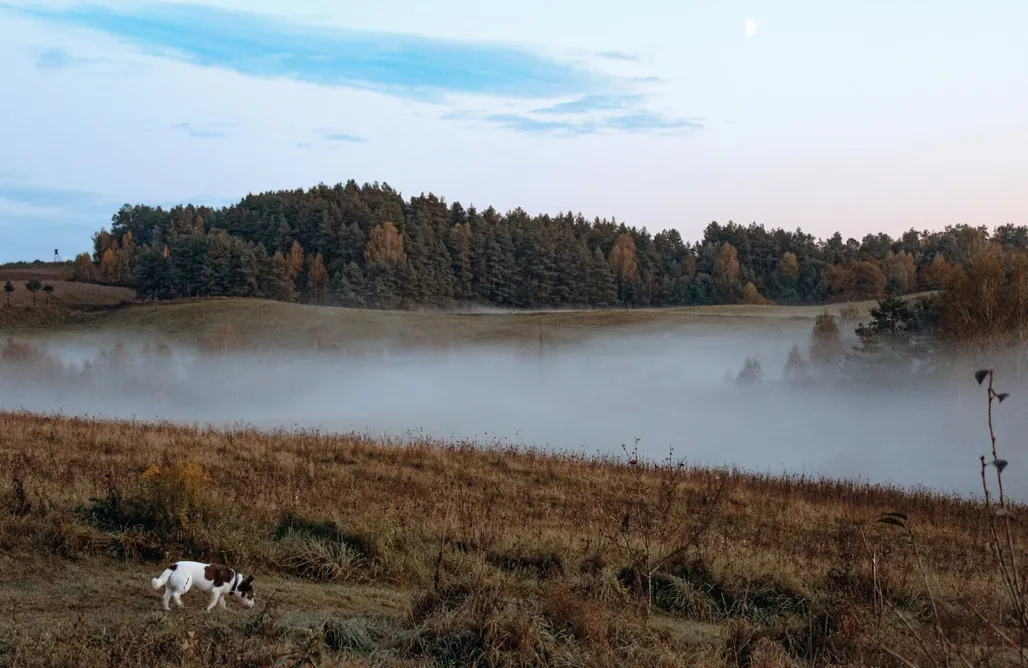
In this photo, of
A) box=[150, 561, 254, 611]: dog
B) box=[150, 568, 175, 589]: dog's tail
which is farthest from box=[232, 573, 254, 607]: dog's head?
box=[150, 568, 175, 589]: dog's tail

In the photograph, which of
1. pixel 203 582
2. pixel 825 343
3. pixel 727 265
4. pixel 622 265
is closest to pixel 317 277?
pixel 622 265

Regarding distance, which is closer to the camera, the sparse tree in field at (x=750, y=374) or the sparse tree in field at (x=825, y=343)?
the sparse tree in field at (x=825, y=343)

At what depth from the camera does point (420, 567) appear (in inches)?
478

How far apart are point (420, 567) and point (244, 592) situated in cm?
312

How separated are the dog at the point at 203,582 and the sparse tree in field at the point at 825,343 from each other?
65.7 meters

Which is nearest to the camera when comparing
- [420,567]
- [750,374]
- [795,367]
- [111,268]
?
[420,567]

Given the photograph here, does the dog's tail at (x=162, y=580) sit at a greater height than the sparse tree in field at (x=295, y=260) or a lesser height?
lesser

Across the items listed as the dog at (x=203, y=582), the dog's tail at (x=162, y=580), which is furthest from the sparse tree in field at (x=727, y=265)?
the dog's tail at (x=162, y=580)

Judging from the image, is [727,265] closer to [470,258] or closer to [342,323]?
[470,258]

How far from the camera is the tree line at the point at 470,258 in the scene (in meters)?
105

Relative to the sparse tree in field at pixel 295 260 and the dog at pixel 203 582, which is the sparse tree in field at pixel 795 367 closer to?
the dog at pixel 203 582

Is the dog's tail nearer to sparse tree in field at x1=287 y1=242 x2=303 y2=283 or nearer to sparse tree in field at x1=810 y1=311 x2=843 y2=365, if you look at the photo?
sparse tree in field at x1=810 y1=311 x2=843 y2=365

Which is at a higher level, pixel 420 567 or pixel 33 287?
pixel 33 287

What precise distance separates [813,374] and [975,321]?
14136 mm
